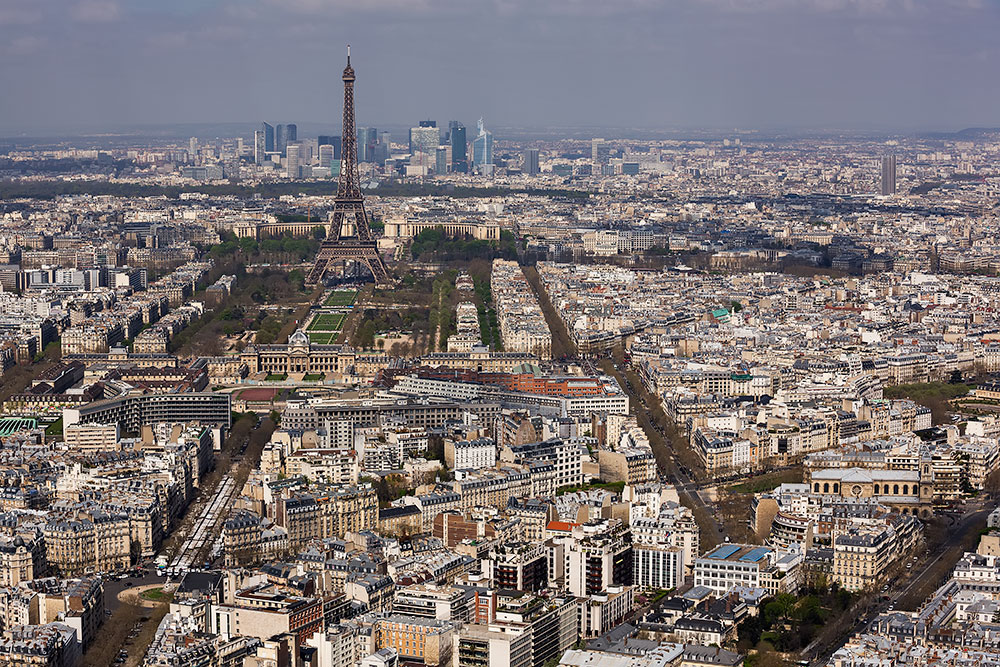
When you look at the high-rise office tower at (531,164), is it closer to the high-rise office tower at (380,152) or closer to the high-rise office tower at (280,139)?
the high-rise office tower at (380,152)

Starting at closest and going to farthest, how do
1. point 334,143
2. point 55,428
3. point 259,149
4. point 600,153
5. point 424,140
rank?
point 55,428, point 334,143, point 259,149, point 424,140, point 600,153

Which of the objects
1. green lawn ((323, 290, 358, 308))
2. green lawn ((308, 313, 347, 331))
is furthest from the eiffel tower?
green lawn ((308, 313, 347, 331))

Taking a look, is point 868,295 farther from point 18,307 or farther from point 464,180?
point 464,180

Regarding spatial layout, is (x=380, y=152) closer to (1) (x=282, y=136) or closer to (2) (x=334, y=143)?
(2) (x=334, y=143)

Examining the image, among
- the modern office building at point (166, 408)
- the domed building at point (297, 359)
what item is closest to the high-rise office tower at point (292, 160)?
the domed building at point (297, 359)

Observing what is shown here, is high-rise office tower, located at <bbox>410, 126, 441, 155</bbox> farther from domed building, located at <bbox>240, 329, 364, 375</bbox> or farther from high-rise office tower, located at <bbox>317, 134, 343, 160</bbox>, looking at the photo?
domed building, located at <bbox>240, 329, 364, 375</bbox>

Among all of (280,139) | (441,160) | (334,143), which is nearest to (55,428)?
(441,160)
